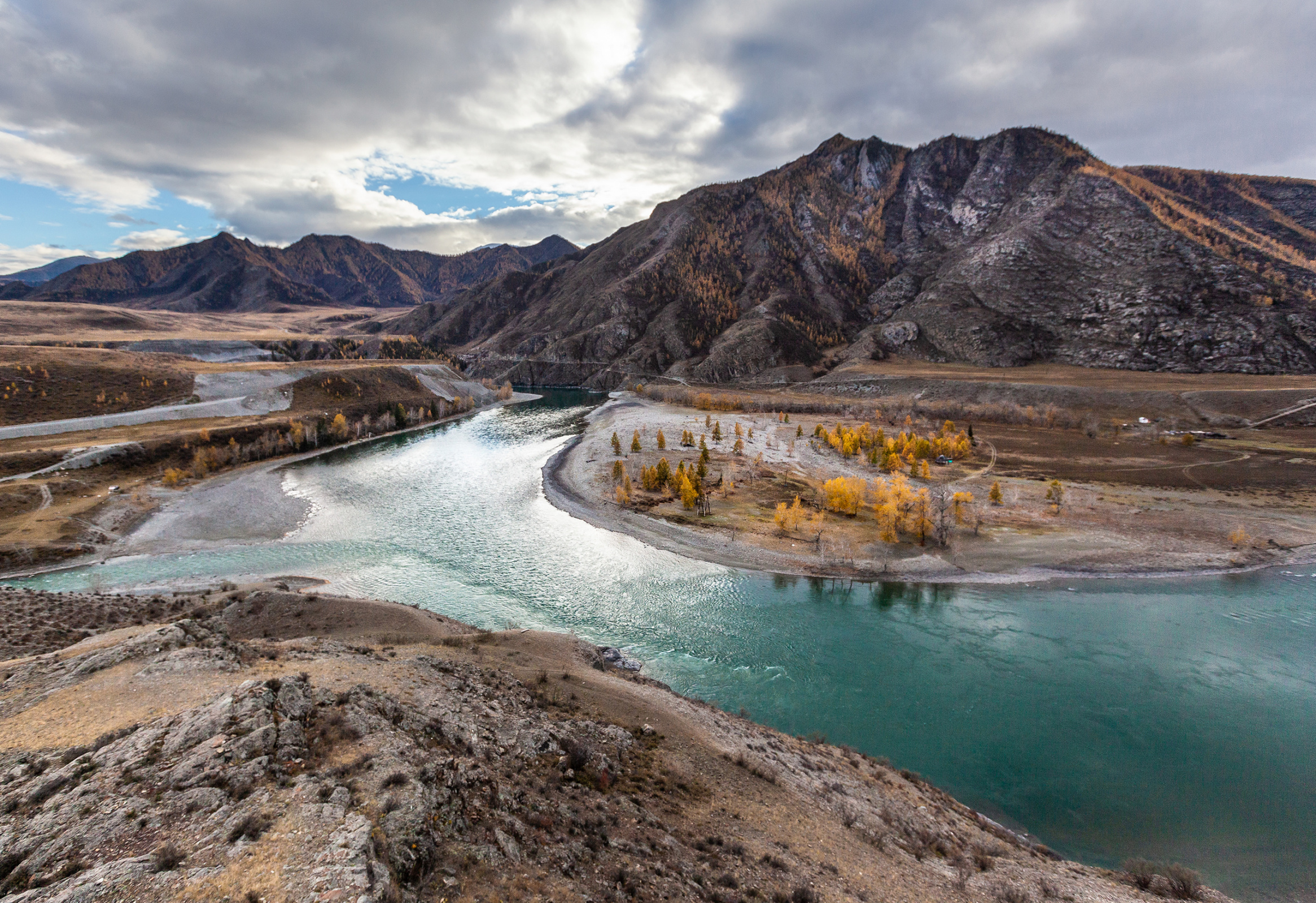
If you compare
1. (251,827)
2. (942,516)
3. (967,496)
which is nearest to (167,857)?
(251,827)

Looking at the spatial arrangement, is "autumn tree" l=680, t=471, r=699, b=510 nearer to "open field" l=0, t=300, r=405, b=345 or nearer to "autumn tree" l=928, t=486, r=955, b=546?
"autumn tree" l=928, t=486, r=955, b=546

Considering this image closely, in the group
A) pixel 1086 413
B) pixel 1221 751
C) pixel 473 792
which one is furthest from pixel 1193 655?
pixel 1086 413

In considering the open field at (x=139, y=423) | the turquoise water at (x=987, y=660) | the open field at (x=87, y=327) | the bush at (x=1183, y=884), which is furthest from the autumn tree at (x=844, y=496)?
the open field at (x=87, y=327)

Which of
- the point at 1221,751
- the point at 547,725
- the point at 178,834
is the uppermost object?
the point at 178,834

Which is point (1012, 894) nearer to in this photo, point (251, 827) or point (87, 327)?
point (251, 827)

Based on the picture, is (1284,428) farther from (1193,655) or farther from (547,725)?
(547,725)

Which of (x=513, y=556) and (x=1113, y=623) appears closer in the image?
(x=1113, y=623)

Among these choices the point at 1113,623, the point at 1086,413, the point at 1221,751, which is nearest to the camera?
the point at 1221,751
